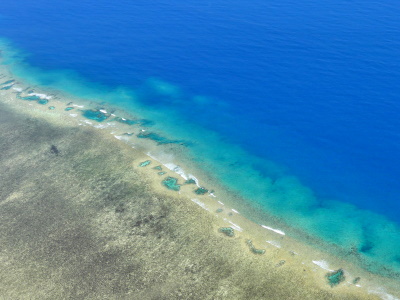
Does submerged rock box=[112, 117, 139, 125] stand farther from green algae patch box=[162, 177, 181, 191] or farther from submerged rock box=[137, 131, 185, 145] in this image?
green algae patch box=[162, 177, 181, 191]

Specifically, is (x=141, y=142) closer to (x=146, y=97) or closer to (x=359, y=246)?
(x=146, y=97)

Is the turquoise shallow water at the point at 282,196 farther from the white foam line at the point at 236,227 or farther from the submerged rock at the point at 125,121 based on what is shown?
the white foam line at the point at 236,227

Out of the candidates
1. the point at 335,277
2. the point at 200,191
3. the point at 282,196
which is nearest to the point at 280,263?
the point at 335,277

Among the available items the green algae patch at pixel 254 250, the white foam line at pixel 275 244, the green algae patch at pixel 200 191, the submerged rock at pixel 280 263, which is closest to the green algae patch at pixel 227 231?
the green algae patch at pixel 254 250

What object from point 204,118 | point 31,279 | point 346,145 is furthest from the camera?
point 204,118

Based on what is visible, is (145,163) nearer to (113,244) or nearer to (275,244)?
(113,244)

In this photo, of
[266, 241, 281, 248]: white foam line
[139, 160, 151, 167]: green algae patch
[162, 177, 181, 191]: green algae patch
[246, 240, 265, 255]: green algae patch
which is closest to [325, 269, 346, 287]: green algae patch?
[266, 241, 281, 248]: white foam line

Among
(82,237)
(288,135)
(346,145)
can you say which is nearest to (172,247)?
(82,237)
